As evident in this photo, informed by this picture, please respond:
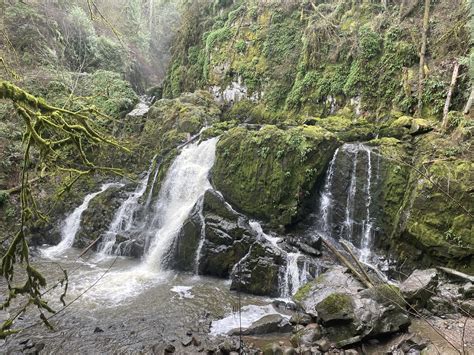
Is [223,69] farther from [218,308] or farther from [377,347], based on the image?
[377,347]

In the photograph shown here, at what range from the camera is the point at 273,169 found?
10219 mm

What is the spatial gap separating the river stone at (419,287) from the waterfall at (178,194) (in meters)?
6.27

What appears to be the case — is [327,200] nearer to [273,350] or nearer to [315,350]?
[315,350]

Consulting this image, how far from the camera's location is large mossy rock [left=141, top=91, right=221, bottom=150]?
565 inches

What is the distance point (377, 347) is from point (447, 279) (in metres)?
3.11

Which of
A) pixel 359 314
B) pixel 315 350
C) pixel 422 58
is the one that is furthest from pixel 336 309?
pixel 422 58

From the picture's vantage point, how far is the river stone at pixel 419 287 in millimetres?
6246

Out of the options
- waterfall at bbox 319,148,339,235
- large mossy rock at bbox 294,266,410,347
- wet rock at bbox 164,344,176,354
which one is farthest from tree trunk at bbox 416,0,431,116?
wet rock at bbox 164,344,176,354

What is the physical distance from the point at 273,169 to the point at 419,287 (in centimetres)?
517

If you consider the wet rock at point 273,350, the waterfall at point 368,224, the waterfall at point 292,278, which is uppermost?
the waterfall at point 368,224

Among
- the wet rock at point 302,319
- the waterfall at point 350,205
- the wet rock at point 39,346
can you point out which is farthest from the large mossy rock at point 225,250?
the wet rock at point 39,346

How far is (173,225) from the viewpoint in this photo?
34.4 feet

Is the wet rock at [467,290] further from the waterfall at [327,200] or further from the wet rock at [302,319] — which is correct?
the waterfall at [327,200]

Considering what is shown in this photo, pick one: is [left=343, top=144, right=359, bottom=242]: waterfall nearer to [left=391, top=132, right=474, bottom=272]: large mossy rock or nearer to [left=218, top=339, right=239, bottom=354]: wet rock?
[left=391, top=132, right=474, bottom=272]: large mossy rock
